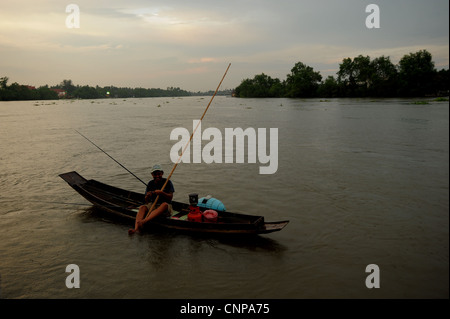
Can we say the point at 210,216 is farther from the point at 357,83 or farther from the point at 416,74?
the point at 357,83

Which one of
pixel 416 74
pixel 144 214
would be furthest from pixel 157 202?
pixel 416 74

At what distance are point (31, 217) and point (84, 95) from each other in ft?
541

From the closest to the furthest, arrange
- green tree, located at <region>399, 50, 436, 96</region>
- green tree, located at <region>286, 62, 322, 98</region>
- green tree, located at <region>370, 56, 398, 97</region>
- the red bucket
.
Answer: the red bucket → green tree, located at <region>399, 50, 436, 96</region> → green tree, located at <region>370, 56, 398, 97</region> → green tree, located at <region>286, 62, 322, 98</region>

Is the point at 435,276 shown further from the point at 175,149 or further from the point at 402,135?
the point at 402,135

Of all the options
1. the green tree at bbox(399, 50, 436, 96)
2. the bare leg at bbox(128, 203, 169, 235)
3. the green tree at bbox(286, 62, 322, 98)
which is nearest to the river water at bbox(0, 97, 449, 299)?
the bare leg at bbox(128, 203, 169, 235)

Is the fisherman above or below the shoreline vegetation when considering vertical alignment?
below

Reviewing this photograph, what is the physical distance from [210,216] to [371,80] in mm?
79159

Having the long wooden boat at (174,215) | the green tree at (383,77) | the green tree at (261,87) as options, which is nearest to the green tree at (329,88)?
the green tree at (383,77)

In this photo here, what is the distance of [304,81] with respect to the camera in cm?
9131

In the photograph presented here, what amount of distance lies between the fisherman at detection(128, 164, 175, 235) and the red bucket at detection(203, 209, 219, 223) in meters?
0.94

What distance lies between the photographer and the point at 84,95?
155250 mm

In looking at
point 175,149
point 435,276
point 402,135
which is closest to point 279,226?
point 435,276

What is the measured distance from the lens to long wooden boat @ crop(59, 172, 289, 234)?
627 cm

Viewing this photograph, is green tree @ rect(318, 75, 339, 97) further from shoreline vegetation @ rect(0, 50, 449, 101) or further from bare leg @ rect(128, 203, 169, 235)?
bare leg @ rect(128, 203, 169, 235)
